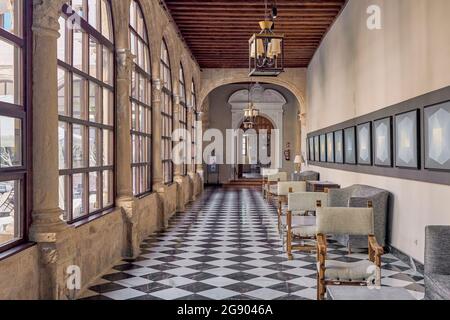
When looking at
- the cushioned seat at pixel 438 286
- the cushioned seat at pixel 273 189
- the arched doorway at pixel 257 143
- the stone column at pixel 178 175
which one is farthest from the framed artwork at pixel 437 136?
the arched doorway at pixel 257 143

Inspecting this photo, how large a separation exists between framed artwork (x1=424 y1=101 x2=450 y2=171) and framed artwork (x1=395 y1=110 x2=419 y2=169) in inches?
10.7

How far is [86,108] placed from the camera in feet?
18.3

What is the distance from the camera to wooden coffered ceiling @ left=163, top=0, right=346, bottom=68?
9.89 metres

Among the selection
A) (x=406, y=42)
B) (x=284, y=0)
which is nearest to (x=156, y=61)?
(x=284, y=0)

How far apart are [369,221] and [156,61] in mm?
5952

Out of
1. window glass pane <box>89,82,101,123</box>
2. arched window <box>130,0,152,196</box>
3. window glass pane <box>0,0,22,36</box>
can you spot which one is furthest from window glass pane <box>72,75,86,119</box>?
arched window <box>130,0,152,196</box>

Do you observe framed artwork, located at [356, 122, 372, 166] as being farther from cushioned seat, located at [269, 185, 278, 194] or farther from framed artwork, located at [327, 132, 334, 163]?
cushioned seat, located at [269, 185, 278, 194]

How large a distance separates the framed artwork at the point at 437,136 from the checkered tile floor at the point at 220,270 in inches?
54.5

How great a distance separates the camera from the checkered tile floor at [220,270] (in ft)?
16.0

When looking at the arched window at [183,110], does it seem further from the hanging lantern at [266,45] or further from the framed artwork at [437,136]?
the framed artwork at [437,136]

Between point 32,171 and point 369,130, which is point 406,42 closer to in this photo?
point 369,130

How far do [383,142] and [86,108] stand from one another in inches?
174

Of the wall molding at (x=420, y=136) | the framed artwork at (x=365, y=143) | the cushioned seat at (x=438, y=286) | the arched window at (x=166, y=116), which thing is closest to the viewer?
the cushioned seat at (x=438, y=286)

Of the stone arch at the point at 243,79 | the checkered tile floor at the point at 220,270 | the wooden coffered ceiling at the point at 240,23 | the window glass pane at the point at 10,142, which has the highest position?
the wooden coffered ceiling at the point at 240,23
